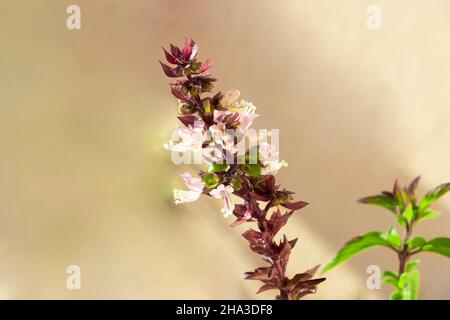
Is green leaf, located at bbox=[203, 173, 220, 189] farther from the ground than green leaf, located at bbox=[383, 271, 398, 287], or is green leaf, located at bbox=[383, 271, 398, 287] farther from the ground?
green leaf, located at bbox=[203, 173, 220, 189]

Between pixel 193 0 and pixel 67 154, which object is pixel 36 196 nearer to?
pixel 67 154

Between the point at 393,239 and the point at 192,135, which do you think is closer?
the point at 393,239

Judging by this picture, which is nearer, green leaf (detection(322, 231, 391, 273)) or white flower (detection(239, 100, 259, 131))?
green leaf (detection(322, 231, 391, 273))

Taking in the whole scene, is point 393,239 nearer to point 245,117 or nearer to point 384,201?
point 384,201

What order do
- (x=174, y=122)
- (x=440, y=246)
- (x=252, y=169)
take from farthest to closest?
(x=174, y=122) → (x=252, y=169) → (x=440, y=246)

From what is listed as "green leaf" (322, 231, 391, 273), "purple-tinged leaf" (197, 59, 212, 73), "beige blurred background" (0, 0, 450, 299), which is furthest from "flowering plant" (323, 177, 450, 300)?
"beige blurred background" (0, 0, 450, 299)

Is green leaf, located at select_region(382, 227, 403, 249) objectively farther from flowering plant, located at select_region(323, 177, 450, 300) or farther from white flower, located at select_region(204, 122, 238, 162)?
white flower, located at select_region(204, 122, 238, 162)

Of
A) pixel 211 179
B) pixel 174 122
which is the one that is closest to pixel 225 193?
pixel 211 179

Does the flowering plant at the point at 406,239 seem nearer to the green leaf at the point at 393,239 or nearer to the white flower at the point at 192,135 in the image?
the green leaf at the point at 393,239

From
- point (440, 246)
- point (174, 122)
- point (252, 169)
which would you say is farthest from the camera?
point (174, 122)
